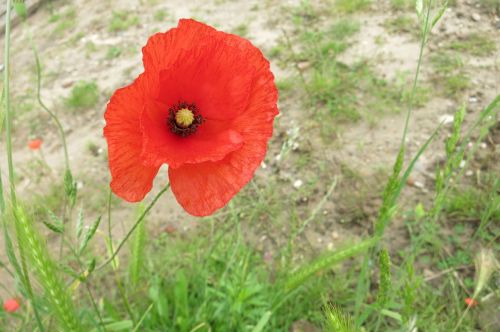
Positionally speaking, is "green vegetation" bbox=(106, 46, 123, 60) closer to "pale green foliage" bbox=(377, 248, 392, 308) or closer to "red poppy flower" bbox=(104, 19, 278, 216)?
"red poppy flower" bbox=(104, 19, 278, 216)

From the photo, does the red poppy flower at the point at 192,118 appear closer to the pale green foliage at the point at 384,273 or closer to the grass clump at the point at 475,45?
the pale green foliage at the point at 384,273

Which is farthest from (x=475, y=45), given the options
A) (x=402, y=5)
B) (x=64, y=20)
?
(x=64, y=20)

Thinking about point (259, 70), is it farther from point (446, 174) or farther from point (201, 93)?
point (446, 174)

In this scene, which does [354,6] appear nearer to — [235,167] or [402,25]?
[402,25]

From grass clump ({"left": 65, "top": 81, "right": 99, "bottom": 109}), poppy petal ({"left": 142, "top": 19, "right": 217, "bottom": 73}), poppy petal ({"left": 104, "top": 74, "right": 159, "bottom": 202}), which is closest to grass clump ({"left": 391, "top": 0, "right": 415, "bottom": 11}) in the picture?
grass clump ({"left": 65, "top": 81, "right": 99, "bottom": 109})

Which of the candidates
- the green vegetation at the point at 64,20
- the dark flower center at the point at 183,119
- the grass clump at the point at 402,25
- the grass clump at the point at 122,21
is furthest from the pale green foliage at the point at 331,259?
the green vegetation at the point at 64,20
